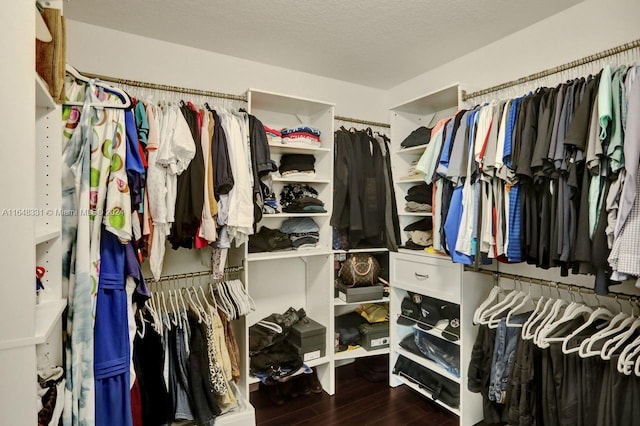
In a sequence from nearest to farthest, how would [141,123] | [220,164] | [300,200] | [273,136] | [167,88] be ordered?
[141,123] < [220,164] < [167,88] < [273,136] < [300,200]

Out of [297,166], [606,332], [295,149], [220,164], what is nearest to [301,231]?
[297,166]

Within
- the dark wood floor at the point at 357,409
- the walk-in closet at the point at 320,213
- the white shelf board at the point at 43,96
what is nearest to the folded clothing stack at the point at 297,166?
the walk-in closet at the point at 320,213

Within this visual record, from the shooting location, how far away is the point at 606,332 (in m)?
1.45

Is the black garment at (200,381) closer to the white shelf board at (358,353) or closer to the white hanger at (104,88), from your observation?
the white shelf board at (358,353)

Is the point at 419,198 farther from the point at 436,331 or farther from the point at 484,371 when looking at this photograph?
the point at 484,371

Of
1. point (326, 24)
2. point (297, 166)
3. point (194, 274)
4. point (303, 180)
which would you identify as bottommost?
point (194, 274)

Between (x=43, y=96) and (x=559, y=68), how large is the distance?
2.21 meters

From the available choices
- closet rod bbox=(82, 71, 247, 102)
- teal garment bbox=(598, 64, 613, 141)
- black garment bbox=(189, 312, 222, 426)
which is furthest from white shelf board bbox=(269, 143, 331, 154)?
teal garment bbox=(598, 64, 613, 141)

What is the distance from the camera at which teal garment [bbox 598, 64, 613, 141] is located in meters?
1.25

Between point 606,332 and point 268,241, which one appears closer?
point 606,332

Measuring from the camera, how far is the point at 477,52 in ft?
7.54

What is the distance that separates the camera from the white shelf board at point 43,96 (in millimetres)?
964

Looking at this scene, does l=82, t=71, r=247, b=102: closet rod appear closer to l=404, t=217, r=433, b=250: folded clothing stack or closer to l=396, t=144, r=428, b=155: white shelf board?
l=396, t=144, r=428, b=155: white shelf board

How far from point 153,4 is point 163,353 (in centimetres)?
187
